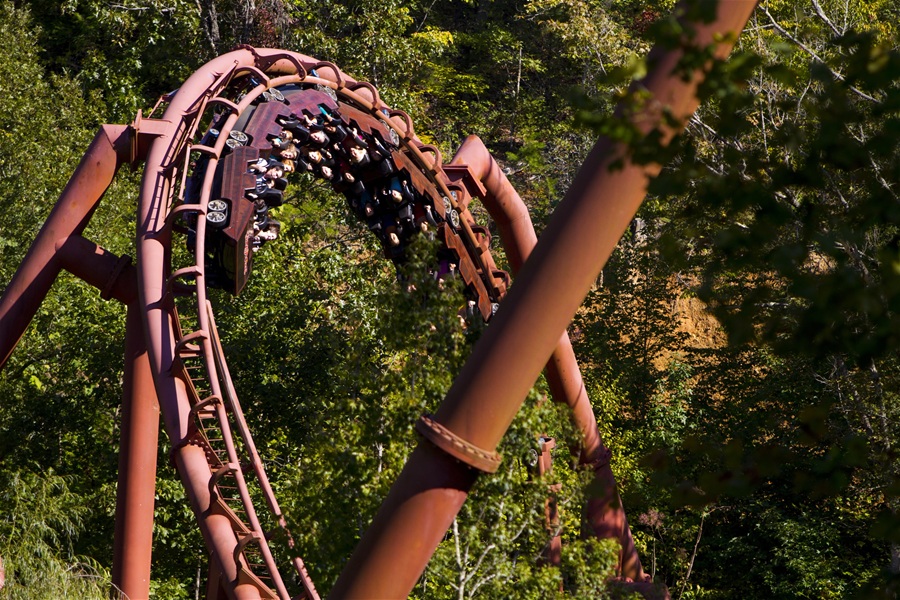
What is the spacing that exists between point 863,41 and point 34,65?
63.0ft

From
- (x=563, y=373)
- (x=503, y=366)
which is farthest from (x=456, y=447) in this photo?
(x=563, y=373)

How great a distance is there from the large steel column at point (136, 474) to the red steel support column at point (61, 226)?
2.59ft

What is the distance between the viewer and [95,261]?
914 centimetres

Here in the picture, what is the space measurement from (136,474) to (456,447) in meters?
5.09

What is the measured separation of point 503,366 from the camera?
443 centimetres

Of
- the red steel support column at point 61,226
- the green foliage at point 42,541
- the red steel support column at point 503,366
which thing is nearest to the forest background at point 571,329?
the green foliage at point 42,541

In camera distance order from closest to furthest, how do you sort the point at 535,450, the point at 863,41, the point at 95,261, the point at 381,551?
the point at 863,41
the point at 381,551
the point at 535,450
the point at 95,261

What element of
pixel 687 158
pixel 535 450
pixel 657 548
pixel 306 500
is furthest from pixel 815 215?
pixel 657 548

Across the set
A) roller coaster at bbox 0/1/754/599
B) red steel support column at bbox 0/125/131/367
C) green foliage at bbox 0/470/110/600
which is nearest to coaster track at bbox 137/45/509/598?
roller coaster at bbox 0/1/754/599

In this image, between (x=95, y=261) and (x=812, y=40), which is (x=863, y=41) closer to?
(x=95, y=261)

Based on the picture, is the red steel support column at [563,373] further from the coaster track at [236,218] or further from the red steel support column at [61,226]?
the red steel support column at [61,226]

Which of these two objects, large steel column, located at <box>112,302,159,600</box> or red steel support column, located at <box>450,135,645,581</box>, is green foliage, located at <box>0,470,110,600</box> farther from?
red steel support column, located at <box>450,135,645,581</box>

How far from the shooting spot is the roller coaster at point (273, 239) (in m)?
4.45

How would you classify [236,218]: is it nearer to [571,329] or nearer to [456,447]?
[456,447]
